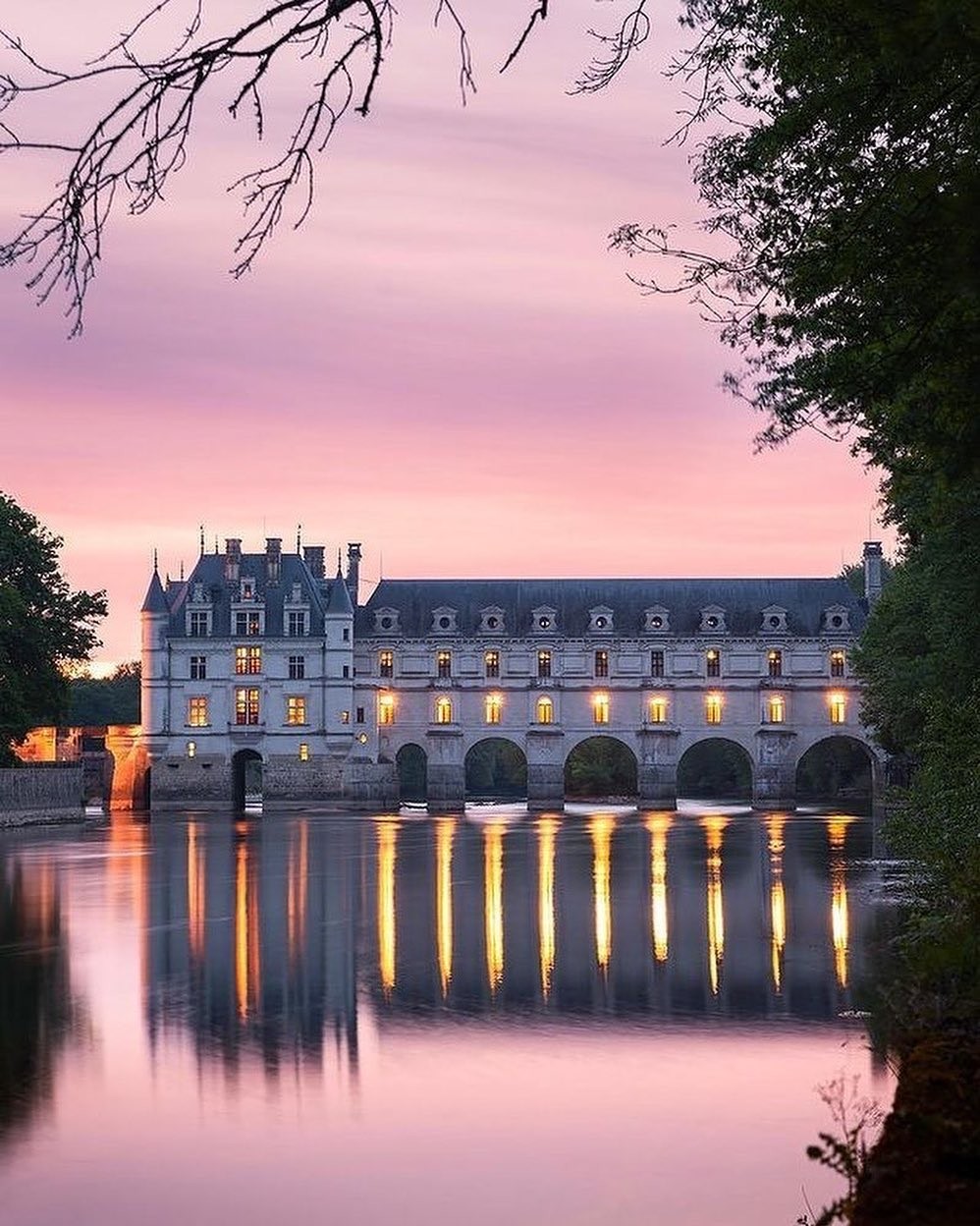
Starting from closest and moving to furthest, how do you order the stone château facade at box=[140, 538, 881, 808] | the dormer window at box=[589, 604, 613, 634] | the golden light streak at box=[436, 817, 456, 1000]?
the golden light streak at box=[436, 817, 456, 1000] → the stone château facade at box=[140, 538, 881, 808] → the dormer window at box=[589, 604, 613, 634]

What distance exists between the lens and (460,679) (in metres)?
105

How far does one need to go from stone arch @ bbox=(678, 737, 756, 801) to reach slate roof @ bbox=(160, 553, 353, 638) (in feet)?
89.8

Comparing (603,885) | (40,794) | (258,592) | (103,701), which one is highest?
(258,592)

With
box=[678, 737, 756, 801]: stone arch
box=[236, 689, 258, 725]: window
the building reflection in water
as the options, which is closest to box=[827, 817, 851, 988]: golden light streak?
the building reflection in water

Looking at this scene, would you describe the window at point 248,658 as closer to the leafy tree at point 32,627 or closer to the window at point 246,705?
the window at point 246,705

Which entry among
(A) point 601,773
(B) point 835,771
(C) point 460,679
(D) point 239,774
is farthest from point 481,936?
(A) point 601,773

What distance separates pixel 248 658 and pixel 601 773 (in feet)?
86.4

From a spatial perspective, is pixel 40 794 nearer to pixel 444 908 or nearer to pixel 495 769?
pixel 444 908

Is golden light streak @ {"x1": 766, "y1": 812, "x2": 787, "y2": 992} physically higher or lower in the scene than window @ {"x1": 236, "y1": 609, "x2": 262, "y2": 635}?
lower

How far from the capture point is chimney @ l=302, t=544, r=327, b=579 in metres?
108

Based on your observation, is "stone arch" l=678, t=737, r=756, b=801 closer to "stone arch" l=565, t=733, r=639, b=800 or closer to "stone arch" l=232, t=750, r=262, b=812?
"stone arch" l=565, t=733, r=639, b=800

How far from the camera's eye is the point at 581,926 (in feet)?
105

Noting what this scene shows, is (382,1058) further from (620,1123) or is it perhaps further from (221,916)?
(221,916)

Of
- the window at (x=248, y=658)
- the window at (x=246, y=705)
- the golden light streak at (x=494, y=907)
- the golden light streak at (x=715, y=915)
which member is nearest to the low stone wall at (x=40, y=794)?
the window at (x=246, y=705)
